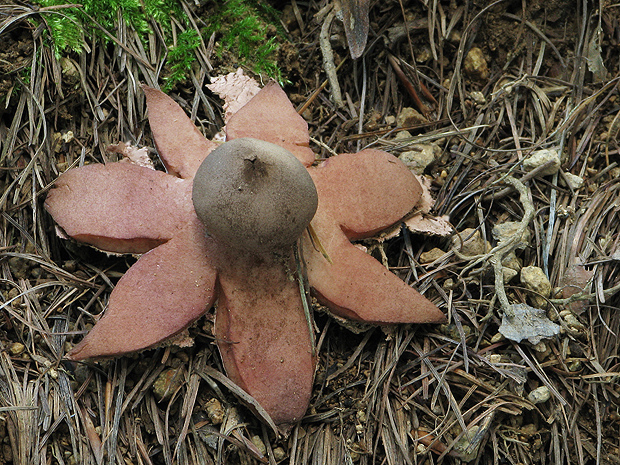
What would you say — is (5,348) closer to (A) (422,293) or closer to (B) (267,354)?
(B) (267,354)

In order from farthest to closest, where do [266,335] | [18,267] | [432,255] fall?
[432,255] < [18,267] < [266,335]

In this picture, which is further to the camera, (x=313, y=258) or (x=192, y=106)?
(x=192, y=106)

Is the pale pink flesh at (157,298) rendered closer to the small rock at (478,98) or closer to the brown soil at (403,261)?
the brown soil at (403,261)

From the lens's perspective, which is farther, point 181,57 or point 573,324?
point 181,57

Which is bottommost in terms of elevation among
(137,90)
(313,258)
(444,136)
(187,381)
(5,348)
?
(187,381)

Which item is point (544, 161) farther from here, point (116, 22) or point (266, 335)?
point (116, 22)

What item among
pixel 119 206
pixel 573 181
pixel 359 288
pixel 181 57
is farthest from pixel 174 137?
pixel 573 181

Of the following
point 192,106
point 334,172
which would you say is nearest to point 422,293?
point 334,172
